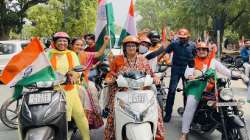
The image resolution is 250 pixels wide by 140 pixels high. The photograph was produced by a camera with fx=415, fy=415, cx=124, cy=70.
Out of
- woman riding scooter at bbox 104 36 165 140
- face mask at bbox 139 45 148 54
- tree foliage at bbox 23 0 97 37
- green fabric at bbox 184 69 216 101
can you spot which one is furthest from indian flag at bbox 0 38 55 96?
tree foliage at bbox 23 0 97 37

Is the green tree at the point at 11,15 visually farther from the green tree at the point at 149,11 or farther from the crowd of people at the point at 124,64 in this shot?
the green tree at the point at 149,11

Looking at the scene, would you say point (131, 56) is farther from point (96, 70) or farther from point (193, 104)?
point (96, 70)

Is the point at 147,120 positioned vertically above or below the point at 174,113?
above

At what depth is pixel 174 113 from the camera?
8641 mm

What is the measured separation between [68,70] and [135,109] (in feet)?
4.34

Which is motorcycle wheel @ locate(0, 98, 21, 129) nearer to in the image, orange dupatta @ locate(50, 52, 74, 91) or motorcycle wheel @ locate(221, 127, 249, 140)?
orange dupatta @ locate(50, 52, 74, 91)

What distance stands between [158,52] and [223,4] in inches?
992

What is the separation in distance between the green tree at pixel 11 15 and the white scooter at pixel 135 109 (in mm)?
26889

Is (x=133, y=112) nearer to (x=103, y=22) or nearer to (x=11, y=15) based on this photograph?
(x=103, y=22)

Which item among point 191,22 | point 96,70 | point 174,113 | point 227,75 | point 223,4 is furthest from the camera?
point 191,22

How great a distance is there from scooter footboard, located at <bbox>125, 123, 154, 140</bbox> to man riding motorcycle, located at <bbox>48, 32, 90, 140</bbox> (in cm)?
109

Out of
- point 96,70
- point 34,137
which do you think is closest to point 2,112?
point 96,70

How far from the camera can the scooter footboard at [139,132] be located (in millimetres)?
4430

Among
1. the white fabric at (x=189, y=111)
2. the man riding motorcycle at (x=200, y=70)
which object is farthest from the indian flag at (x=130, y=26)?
the white fabric at (x=189, y=111)
